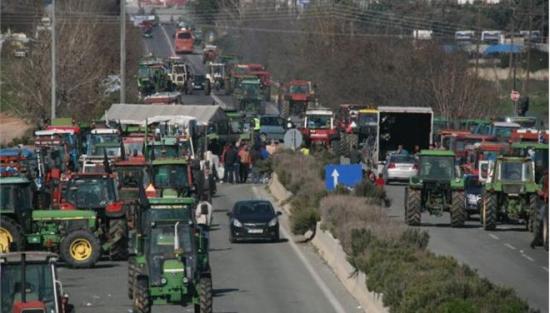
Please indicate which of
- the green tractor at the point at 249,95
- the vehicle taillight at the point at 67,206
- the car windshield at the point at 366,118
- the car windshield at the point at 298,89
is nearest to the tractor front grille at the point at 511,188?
the vehicle taillight at the point at 67,206

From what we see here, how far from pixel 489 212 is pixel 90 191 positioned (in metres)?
11.6

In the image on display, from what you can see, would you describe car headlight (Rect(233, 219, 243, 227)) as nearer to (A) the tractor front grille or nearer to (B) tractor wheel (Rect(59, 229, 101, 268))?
(A) the tractor front grille

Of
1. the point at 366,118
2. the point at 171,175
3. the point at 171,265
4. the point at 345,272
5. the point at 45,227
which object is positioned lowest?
the point at 366,118

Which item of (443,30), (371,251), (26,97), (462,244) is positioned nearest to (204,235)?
(371,251)

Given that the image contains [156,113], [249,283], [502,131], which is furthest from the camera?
[156,113]

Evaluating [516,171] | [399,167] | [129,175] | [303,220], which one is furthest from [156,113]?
[516,171]

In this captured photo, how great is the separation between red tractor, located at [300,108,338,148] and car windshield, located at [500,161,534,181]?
31504mm

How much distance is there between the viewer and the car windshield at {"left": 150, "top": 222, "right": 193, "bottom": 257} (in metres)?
28.4

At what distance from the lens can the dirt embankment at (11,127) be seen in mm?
86037

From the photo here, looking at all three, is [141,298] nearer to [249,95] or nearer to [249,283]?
[249,283]

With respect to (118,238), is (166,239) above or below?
above

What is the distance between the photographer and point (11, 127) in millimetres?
92375

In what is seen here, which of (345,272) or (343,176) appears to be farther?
(343,176)

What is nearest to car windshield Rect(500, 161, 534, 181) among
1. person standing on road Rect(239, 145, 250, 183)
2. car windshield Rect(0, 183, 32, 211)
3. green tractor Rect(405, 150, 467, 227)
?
green tractor Rect(405, 150, 467, 227)
